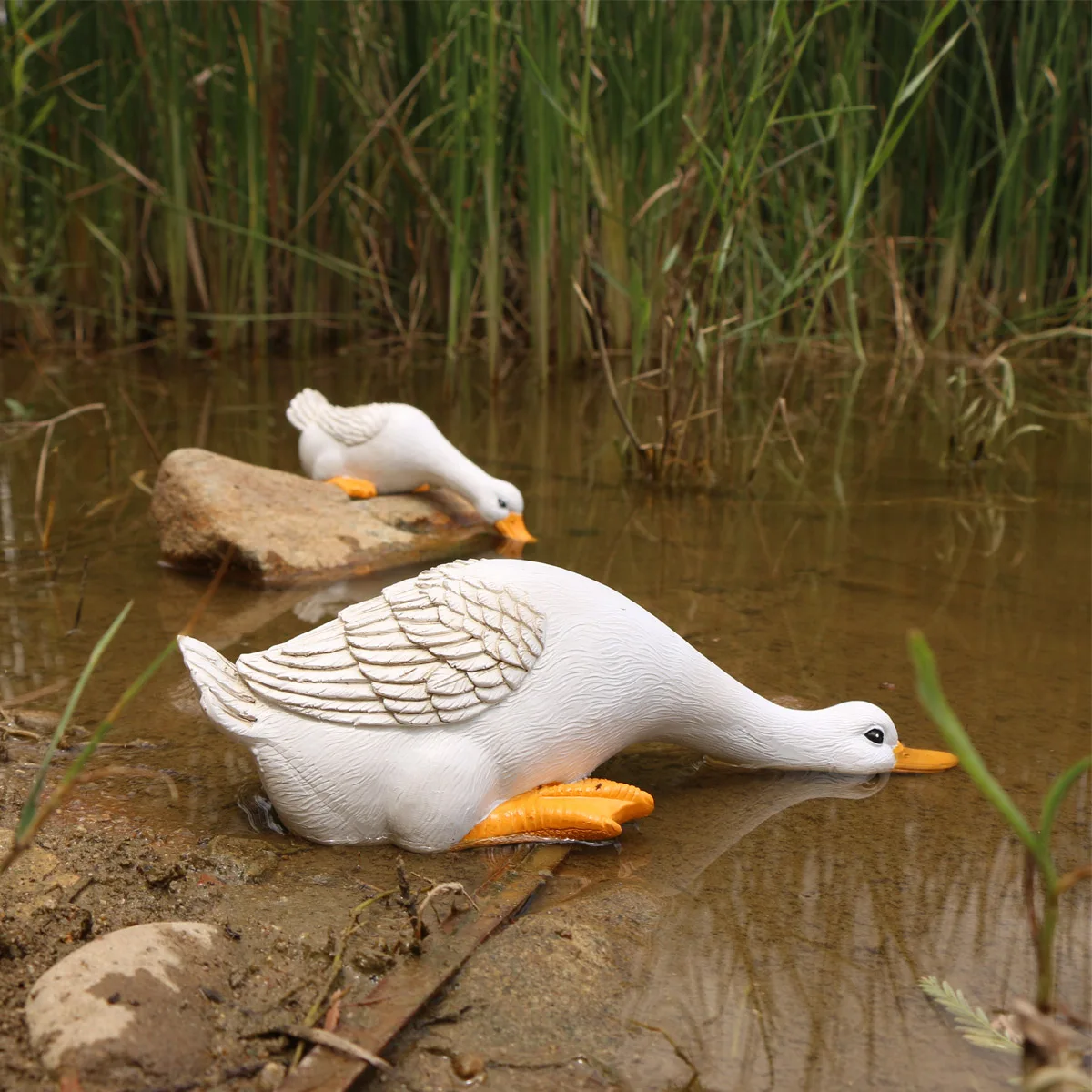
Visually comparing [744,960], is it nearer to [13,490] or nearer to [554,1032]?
[554,1032]

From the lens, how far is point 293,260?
791 cm

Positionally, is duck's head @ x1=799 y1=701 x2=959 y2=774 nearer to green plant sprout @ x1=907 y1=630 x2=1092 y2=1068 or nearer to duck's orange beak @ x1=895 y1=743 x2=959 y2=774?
duck's orange beak @ x1=895 y1=743 x2=959 y2=774

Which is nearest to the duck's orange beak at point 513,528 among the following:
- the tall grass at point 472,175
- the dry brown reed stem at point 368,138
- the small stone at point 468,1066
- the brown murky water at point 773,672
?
the brown murky water at point 773,672

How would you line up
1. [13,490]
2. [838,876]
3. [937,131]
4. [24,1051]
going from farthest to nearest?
[937,131], [13,490], [838,876], [24,1051]

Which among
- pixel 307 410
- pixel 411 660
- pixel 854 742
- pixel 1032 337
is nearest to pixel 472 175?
pixel 307 410

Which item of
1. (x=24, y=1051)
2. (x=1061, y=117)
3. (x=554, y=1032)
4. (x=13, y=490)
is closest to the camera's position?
(x=24, y=1051)

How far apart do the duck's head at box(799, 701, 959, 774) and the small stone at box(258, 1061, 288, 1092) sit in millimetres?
1336

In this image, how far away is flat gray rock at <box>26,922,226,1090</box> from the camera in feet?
5.37

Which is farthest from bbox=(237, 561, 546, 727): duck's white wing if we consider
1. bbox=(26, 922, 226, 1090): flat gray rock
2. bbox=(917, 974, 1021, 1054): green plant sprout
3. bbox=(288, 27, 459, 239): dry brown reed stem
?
bbox=(288, 27, 459, 239): dry brown reed stem

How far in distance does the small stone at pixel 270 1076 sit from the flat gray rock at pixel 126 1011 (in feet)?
0.27

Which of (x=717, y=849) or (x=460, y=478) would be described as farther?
(x=460, y=478)

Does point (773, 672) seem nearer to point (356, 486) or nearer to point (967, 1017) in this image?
point (967, 1017)

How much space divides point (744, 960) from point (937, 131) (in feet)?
21.5

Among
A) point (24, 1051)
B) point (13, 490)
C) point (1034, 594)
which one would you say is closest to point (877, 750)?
point (1034, 594)
